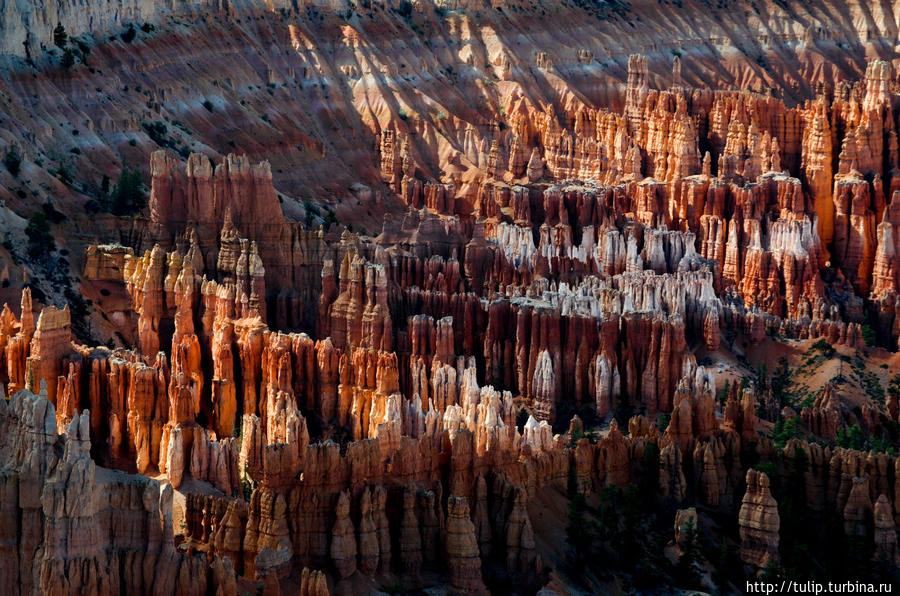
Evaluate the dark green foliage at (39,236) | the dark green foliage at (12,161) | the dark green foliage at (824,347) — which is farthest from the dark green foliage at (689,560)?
the dark green foliage at (12,161)

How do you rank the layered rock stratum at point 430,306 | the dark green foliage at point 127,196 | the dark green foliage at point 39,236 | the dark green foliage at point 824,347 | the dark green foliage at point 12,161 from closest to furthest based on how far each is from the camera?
1. the layered rock stratum at point 430,306
2. the dark green foliage at point 39,236
3. the dark green foliage at point 12,161
4. the dark green foliage at point 127,196
5. the dark green foliage at point 824,347

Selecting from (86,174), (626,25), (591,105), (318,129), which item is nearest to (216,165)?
(86,174)

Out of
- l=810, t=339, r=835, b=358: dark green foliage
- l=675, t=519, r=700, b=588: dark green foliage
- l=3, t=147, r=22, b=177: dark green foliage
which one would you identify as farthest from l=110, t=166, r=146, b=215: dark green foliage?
l=675, t=519, r=700, b=588: dark green foliage

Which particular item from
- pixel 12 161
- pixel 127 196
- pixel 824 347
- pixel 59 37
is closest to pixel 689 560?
pixel 824 347

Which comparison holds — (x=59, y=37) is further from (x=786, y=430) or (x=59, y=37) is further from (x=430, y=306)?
(x=786, y=430)

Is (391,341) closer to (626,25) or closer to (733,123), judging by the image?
(733,123)

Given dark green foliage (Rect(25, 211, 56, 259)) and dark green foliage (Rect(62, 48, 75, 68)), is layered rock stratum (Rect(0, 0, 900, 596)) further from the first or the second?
dark green foliage (Rect(62, 48, 75, 68))

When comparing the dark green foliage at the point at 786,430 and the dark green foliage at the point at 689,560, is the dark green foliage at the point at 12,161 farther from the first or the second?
the dark green foliage at the point at 689,560
